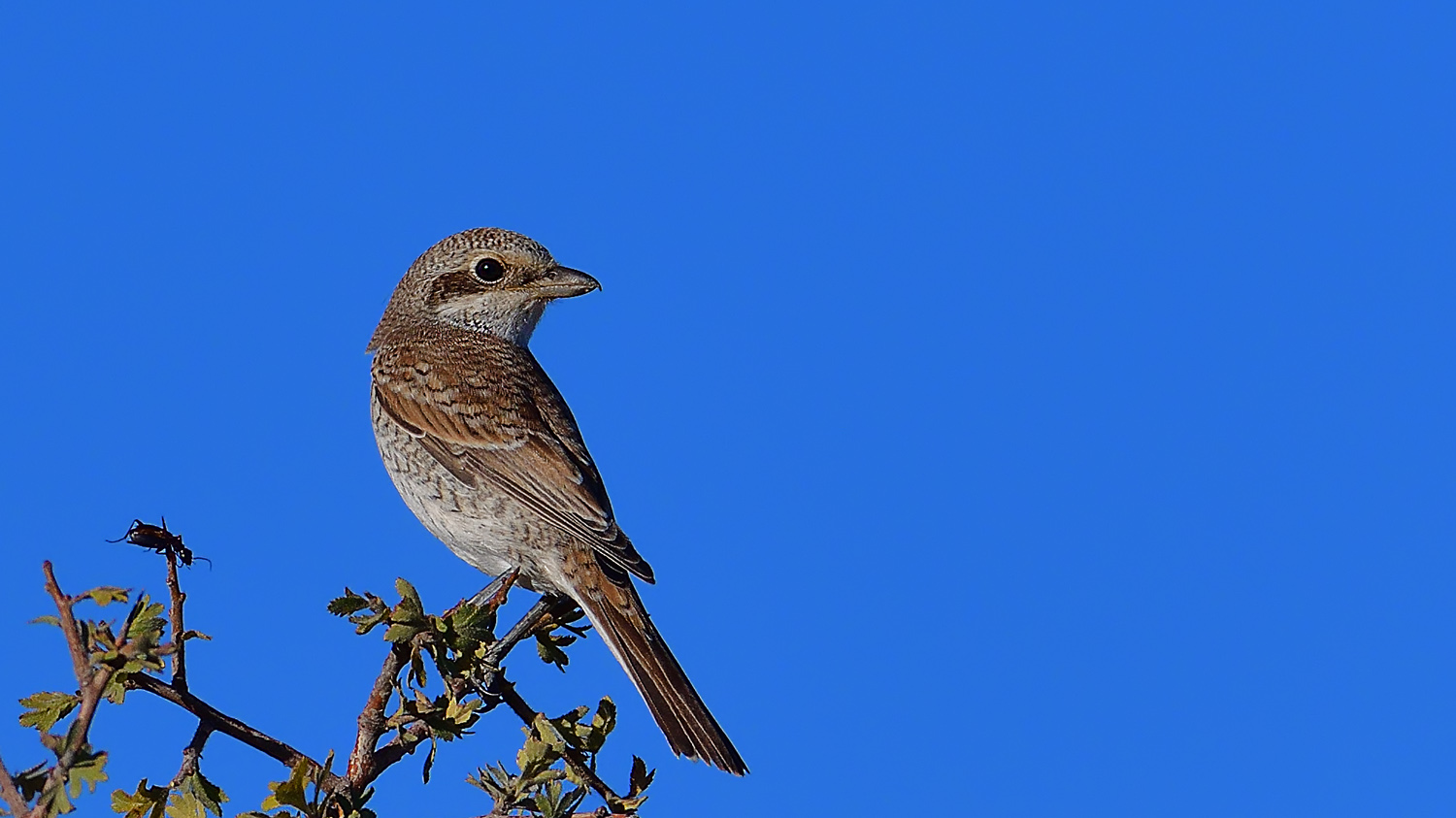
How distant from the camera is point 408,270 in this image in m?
8.22

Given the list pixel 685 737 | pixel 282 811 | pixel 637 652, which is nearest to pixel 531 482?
pixel 637 652

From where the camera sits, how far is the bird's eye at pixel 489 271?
7680mm

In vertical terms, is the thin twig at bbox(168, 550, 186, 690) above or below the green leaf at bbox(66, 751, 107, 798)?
above

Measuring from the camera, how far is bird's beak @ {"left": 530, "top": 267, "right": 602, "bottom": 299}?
24.3ft

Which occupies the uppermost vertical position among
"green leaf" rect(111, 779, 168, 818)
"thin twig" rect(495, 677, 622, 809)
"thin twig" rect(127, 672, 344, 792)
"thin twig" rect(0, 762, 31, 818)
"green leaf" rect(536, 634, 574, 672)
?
"green leaf" rect(536, 634, 574, 672)

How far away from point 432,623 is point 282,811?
0.69 meters

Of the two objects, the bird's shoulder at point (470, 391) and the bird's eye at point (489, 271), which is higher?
the bird's eye at point (489, 271)

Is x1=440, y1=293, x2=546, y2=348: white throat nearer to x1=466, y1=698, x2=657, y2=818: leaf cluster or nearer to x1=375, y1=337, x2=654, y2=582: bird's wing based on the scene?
x1=375, y1=337, x2=654, y2=582: bird's wing

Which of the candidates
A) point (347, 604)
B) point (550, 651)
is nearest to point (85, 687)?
point (347, 604)

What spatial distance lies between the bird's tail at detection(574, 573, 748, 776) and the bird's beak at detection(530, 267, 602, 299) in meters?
1.78

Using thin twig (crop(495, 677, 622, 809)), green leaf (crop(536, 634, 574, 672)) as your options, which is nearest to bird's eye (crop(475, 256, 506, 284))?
green leaf (crop(536, 634, 574, 672))

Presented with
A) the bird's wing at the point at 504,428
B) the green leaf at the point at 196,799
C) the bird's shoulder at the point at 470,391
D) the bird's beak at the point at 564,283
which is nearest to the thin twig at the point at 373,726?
the green leaf at the point at 196,799

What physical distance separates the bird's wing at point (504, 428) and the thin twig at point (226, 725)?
8.24 ft

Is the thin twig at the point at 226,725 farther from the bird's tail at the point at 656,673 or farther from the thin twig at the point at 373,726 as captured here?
the bird's tail at the point at 656,673
